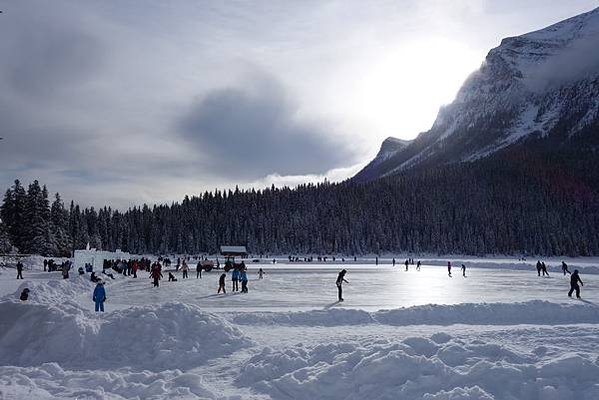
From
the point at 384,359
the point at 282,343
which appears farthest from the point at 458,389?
the point at 282,343

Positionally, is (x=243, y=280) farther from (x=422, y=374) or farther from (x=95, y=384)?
(x=422, y=374)

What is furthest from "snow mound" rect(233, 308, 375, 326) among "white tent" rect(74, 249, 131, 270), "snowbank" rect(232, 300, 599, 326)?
"white tent" rect(74, 249, 131, 270)

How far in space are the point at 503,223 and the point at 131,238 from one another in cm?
11527

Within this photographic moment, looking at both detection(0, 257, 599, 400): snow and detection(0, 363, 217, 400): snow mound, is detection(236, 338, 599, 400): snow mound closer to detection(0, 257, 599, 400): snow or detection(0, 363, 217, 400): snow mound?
detection(0, 257, 599, 400): snow

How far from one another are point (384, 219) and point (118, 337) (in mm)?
143276

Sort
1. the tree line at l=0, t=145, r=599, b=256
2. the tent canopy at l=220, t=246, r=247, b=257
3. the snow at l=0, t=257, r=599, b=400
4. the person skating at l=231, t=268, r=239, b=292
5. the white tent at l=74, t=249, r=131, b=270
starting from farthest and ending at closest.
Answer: the tree line at l=0, t=145, r=599, b=256, the tent canopy at l=220, t=246, r=247, b=257, the white tent at l=74, t=249, r=131, b=270, the person skating at l=231, t=268, r=239, b=292, the snow at l=0, t=257, r=599, b=400

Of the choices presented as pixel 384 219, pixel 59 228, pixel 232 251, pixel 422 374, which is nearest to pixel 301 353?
pixel 422 374

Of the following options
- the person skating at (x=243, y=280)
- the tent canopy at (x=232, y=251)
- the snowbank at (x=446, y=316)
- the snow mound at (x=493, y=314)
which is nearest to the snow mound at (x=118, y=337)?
A: the snowbank at (x=446, y=316)

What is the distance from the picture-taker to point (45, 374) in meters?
10.6

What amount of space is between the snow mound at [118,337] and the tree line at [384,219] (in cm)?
11395

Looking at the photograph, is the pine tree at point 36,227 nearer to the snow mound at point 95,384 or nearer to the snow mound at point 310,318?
the snow mound at point 310,318

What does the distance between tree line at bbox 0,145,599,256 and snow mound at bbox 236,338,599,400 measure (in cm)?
11952

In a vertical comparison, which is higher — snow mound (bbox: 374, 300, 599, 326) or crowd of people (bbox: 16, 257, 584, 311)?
crowd of people (bbox: 16, 257, 584, 311)

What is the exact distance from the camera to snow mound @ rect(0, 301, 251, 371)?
39.0 ft
